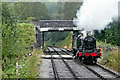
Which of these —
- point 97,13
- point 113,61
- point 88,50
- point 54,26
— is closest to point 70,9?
point 54,26

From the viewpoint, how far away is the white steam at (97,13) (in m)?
15.3

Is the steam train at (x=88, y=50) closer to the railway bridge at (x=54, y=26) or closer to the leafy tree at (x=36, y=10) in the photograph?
the railway bridge at (x=54, y=26)

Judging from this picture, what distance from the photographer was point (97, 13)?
53.8ft

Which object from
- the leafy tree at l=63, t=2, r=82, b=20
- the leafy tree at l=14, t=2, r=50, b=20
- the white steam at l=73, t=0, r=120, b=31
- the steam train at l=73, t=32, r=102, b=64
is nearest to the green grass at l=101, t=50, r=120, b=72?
the steam train at l=73, t=32, r=102, b=64

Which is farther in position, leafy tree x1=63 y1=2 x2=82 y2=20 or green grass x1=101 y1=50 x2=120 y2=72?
leafy tree x1=63 y1=2 x2=82 y2=20

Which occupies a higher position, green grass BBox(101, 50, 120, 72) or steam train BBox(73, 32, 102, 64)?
steam train BBox(73, 32, 102, 64)

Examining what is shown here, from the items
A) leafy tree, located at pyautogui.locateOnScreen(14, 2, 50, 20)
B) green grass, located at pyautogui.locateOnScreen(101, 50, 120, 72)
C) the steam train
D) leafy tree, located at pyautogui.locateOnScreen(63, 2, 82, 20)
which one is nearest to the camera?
green grass, located at pyautogui.locateOnScreen(101, 50, 120, 72)

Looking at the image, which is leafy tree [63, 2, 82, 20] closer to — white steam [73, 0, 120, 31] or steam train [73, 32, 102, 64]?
white steam [73, 0, 120, 31]

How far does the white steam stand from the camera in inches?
603

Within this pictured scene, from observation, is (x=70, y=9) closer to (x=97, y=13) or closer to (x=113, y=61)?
(x=97, y=13)

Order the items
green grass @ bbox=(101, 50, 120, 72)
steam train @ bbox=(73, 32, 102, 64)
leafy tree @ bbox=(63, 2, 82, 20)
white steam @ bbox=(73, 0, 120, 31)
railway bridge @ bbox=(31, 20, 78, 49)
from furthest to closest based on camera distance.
A: leafy tree @ bbox=(63, 2, 82, 20) → railway bridge @ bbox=(31, 20, 78, 49) → steam train @ bbox=(73, 32, 102, 64) → white steam @ bbox=(73, 0, 120, 31) → green grass @ bbox=(101, 50, 120, 72)

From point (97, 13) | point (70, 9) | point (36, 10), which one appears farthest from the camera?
point (70, 9)

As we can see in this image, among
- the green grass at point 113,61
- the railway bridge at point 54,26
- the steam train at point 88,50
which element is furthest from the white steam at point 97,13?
the railway bridge at point 54,26

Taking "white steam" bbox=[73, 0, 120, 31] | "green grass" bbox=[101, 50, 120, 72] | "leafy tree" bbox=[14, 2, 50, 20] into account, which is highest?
"leafy tree" bbox=[14, 2, 50, 20]
